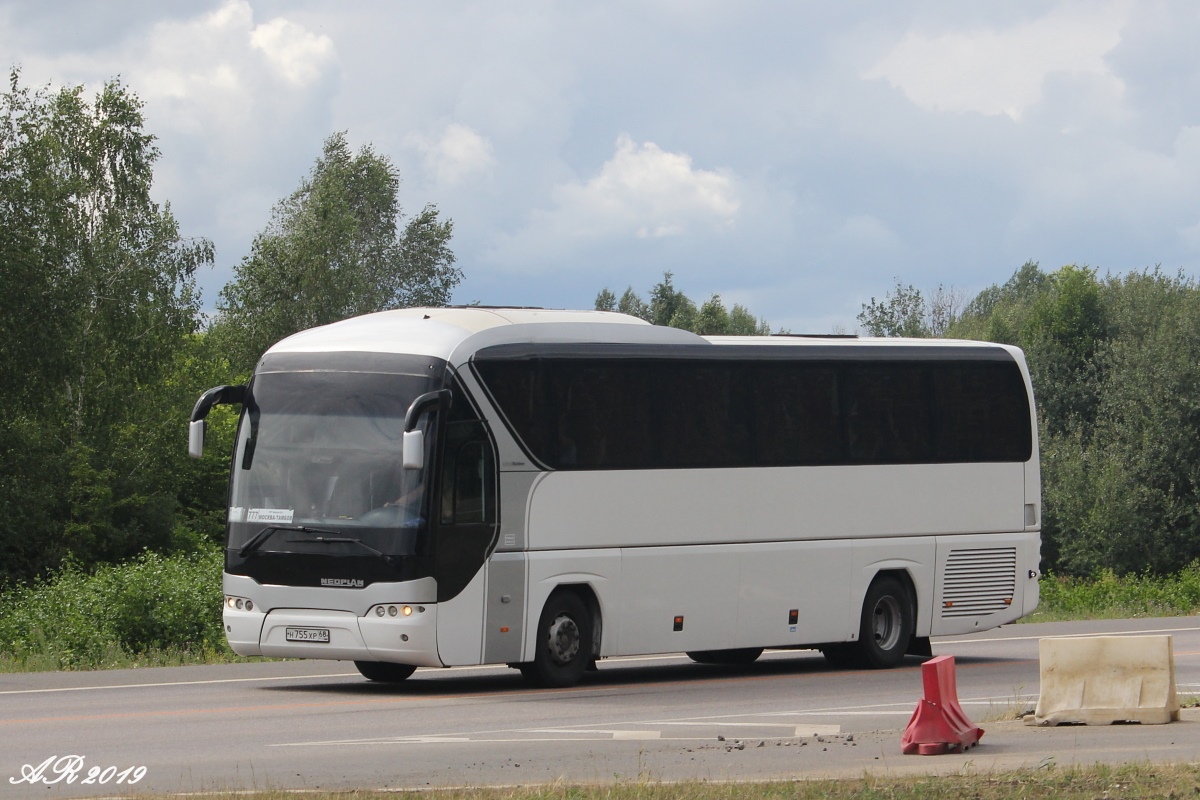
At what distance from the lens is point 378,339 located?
17.0 meters

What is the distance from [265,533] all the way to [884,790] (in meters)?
8.29

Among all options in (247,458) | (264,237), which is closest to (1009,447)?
(247,458)

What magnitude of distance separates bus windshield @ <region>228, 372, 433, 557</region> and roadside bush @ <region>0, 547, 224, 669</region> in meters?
6.87

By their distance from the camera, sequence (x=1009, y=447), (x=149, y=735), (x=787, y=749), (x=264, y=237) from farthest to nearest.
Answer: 1. (x=264, y=237)
2. (x=1009, y=447)
3. (x=149, y=735)
4. (x=787, y=749)

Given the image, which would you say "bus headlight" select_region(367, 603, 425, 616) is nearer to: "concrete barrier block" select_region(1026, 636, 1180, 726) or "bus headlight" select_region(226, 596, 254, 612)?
"bus headlight" select_region(226, 596, 254, 612)

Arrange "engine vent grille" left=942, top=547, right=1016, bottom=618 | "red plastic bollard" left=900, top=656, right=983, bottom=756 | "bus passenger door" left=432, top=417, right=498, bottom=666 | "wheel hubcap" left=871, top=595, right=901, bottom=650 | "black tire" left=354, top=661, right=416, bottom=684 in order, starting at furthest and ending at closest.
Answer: "engine vent grille" left=942, top=547, right=1016, bottom=618
"wheel hubcap" left=871, top=595, right=901, bottom=650
"black tire" left=354, top=661, right=416, bottom=684
"bus passenger door" left=432, top=417, right=498, bottom=666
"red plastic bollard" left=900, top=656, right=983, bottom=756

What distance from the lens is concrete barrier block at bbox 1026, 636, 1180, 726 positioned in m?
13.5

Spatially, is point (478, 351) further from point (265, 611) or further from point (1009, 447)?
point (1009, 447)

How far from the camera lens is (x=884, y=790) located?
384 inches

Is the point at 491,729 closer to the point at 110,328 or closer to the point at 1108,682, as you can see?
the point at 1108,682

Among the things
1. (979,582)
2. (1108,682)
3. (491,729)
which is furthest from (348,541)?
(979,582)

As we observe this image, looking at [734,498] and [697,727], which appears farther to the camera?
[734,498]

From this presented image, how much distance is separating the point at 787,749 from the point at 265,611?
20.2ft

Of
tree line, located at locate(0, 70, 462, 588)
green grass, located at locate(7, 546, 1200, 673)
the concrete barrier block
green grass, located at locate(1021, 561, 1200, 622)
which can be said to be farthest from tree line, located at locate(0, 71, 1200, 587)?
the concrete barrier block
